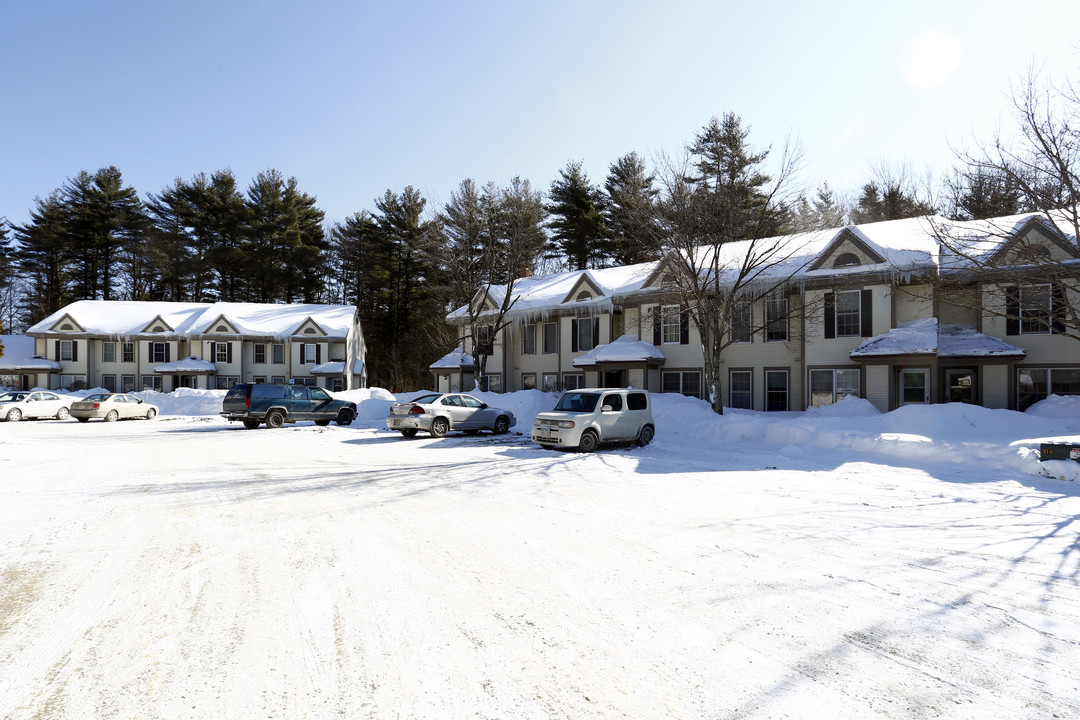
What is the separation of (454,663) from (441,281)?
4818cm

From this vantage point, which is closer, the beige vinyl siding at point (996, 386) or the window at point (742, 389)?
the beige vinyl siding at point (996, 386)

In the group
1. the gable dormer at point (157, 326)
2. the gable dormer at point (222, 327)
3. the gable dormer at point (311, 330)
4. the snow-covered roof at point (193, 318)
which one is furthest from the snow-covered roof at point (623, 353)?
the gable dormer at point (157, 326)

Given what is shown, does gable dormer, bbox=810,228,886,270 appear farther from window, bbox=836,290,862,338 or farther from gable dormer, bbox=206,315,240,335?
gable dormer, bbox=206,315,240,335

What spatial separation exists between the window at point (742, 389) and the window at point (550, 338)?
10.5 meters

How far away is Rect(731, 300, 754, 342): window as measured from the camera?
26702 mm

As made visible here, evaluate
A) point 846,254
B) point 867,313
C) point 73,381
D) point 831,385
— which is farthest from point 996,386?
point 73,381

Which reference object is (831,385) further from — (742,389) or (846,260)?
(846,260)

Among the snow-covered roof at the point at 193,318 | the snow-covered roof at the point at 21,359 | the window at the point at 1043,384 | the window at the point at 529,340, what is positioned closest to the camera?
the window at the point at 1043,384

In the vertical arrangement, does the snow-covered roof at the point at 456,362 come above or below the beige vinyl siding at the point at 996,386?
above

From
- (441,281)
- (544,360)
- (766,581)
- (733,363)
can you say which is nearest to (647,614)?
(766,581)

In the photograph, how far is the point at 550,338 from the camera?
34.6 m

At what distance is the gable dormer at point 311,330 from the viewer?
167 ft

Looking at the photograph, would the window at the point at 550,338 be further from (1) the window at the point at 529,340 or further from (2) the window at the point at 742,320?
(2) the window at the point at 742,320

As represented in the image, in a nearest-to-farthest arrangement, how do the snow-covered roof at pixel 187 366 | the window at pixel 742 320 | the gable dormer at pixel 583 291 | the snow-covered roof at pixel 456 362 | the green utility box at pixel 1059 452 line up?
the green utility box at pixel 1059 452, the window at pixel 742 320, the gable dormer at pixel 583 291, the snow-covered roof at pixel 456 362, the snow-covered roof at pixel 187 366
